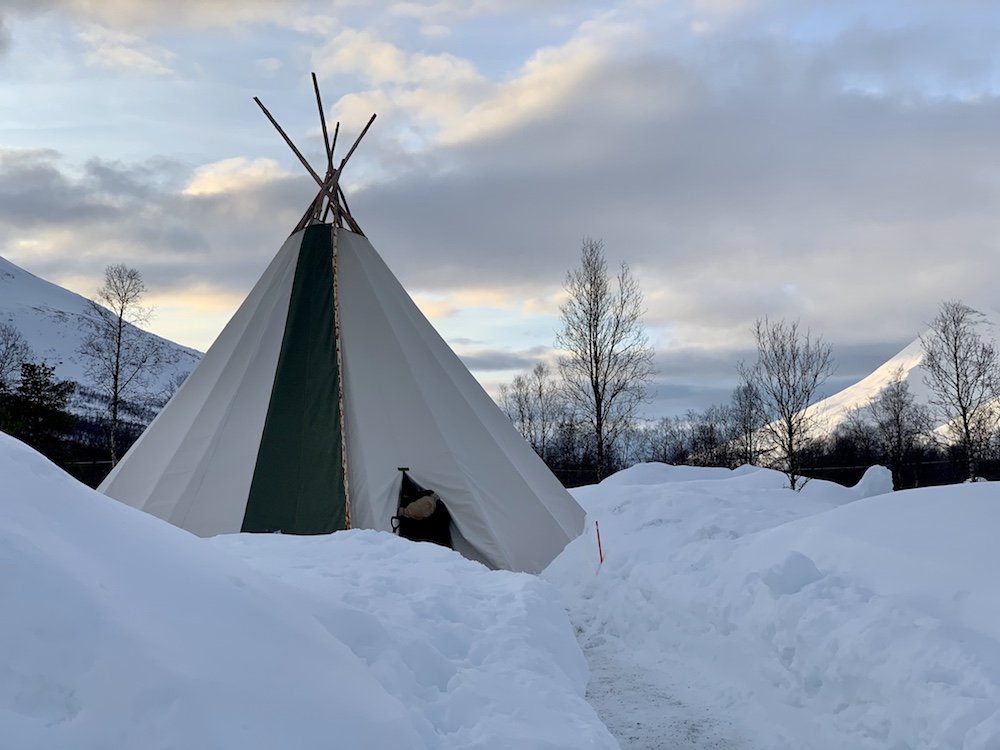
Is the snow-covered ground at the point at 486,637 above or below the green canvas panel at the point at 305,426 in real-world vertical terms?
below

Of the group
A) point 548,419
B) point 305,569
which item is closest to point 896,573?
point 305,569

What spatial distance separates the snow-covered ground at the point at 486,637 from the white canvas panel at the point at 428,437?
119cm

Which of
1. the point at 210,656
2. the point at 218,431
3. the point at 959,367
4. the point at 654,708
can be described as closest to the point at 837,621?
the point at 654,708

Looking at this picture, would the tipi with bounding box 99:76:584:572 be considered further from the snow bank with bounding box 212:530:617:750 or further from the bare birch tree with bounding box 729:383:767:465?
the bare birch tree with bounding box 729:383:767:465

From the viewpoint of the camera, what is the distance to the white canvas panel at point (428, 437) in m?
8.52

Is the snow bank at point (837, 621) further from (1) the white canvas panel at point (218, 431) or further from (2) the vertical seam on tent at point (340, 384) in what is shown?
(1) the white canvas panel at point (218, 431)

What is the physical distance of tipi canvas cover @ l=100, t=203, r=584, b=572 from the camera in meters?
8.49

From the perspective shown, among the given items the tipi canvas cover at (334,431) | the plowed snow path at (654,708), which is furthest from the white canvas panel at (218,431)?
the plowed snow path at (654,708)

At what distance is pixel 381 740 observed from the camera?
2.30 meters

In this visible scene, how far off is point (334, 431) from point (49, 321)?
567 ft

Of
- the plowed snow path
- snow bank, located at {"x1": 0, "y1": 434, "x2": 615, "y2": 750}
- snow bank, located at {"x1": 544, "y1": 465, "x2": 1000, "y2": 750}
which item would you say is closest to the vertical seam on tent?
snow bank, located at {"x1": 544, "y1": 465, "x2": 1000, "y2": 750}

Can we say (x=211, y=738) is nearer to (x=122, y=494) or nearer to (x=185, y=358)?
(x=122, y=494)

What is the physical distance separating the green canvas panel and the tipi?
0.01m

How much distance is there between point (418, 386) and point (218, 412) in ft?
8.06
